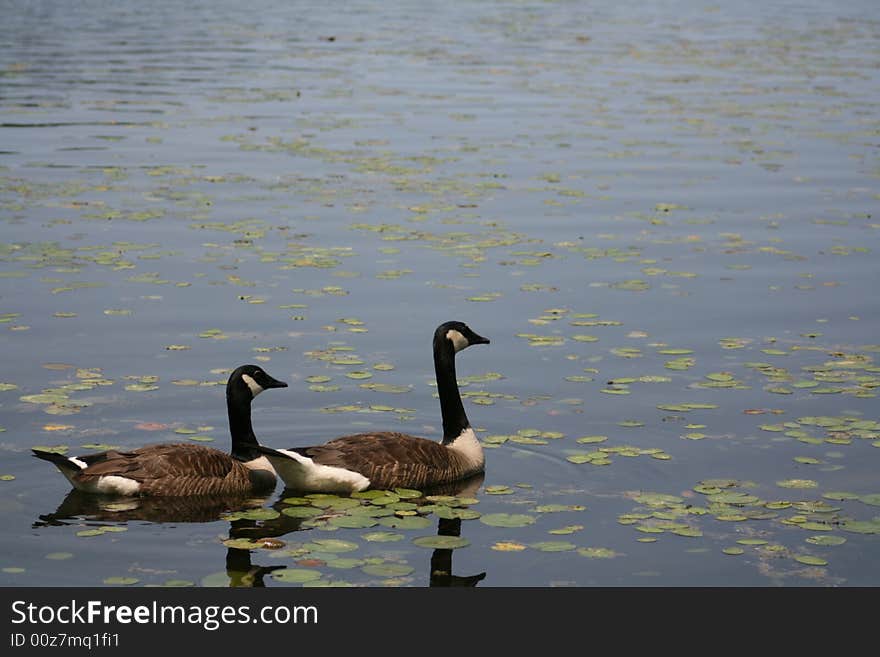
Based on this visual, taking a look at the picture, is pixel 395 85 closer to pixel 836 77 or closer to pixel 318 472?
pixel 836 77

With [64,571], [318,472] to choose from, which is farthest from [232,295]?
[64,571]

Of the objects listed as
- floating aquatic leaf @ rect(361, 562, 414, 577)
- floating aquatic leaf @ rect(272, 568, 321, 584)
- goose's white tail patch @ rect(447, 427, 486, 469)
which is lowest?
floating aquatic leaf @ rect(272, 568, 321, 584)

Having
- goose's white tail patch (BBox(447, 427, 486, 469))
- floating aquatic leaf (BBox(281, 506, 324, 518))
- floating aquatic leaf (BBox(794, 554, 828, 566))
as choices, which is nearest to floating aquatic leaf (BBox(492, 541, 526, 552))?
floating aquatic leaf (BBox(281, 506, 324, 518))

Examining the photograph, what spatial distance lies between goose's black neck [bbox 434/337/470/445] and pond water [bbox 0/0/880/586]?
19.9 inches

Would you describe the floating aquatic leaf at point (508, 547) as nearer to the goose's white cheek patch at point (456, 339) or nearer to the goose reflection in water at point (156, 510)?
the goose reflection in water at point (156, 510)

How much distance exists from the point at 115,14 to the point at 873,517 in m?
48.9

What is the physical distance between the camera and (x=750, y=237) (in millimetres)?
20016

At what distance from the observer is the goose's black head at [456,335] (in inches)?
478

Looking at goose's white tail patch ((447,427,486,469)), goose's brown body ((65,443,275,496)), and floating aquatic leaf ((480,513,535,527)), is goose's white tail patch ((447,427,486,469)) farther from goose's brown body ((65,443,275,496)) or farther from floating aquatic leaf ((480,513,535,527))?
goose's brown body ((65,443,275,496))

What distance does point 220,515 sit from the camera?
10.8m

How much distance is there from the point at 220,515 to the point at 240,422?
93 cm

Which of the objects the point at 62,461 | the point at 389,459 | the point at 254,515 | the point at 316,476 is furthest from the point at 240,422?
the point at 62,461

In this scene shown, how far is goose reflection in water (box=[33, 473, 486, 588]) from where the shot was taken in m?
9.78

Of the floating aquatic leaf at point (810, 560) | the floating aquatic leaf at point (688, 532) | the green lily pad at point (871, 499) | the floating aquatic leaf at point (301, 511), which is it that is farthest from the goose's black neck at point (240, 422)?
the green lily pad at point (871, 499)
